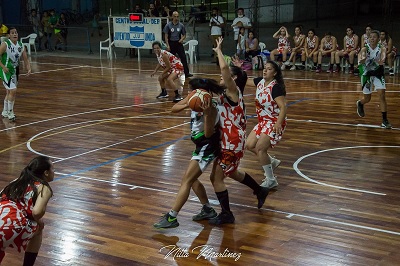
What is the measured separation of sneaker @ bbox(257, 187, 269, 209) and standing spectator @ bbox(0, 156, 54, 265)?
2.91 meters

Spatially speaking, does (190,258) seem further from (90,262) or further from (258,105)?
(258,105)

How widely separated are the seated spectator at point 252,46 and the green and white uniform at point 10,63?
31.3ft

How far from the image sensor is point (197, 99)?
6.60 m

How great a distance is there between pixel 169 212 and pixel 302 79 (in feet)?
40.2

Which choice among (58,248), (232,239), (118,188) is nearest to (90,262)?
(58,248)

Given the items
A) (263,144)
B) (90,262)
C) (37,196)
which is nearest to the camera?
(37,196)

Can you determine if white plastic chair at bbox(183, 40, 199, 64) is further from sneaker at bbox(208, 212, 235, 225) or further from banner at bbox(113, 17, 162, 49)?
sneaker at bbox(208, 212, 235, 225)

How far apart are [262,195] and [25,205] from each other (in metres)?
3.17

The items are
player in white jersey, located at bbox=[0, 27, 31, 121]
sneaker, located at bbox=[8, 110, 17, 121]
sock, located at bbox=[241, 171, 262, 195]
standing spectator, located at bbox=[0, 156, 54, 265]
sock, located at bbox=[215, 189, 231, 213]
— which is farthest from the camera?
sneaker, located at bbox=[8, 110, 17, 121]

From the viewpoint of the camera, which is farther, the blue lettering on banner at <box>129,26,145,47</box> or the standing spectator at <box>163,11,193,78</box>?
the blue lettering on banner at <box>129,26,145,47</box>

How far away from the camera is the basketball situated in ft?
21.6

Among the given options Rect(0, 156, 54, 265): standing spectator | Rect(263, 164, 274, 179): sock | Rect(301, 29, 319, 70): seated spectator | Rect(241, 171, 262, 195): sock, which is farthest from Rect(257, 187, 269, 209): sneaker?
Rect(301, 29, 319, 70): seated spectator

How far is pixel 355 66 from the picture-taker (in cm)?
2056

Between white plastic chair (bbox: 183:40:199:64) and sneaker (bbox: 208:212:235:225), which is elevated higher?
white plastic chair (bbox: 183:40:199:64)
